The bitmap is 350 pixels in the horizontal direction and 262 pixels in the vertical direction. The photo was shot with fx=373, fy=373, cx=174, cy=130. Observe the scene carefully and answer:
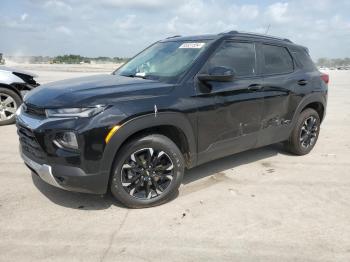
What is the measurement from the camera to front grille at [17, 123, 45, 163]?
3.62 meters

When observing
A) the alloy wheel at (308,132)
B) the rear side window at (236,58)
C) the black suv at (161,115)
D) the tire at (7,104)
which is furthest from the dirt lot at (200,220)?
the tire at (7,104)

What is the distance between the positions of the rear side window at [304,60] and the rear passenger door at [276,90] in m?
0.18

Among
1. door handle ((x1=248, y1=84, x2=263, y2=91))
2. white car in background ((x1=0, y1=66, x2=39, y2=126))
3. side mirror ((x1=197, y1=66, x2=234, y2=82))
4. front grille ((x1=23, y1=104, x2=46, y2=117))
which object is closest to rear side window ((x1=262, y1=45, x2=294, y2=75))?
door handle ((x1=248, y1=84, x2=263, y2=91))

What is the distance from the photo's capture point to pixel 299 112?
564 cm

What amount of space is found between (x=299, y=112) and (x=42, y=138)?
3801 millimetres

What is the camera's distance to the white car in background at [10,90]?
7582 mm

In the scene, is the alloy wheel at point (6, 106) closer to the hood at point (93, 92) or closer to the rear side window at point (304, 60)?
the hood at point (93, 92)

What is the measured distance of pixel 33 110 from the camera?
3.76m

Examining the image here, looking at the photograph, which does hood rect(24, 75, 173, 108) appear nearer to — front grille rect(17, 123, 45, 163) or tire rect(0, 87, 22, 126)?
front grille rect(17, 123, 45, 163)

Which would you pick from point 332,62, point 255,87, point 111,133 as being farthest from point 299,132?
point 332,62

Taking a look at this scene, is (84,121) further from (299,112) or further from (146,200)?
(299,112)

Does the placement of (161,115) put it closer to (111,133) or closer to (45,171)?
(111,133)

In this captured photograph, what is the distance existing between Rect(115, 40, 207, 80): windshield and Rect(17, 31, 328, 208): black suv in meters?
0.02

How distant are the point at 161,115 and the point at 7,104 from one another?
5.06 meters
